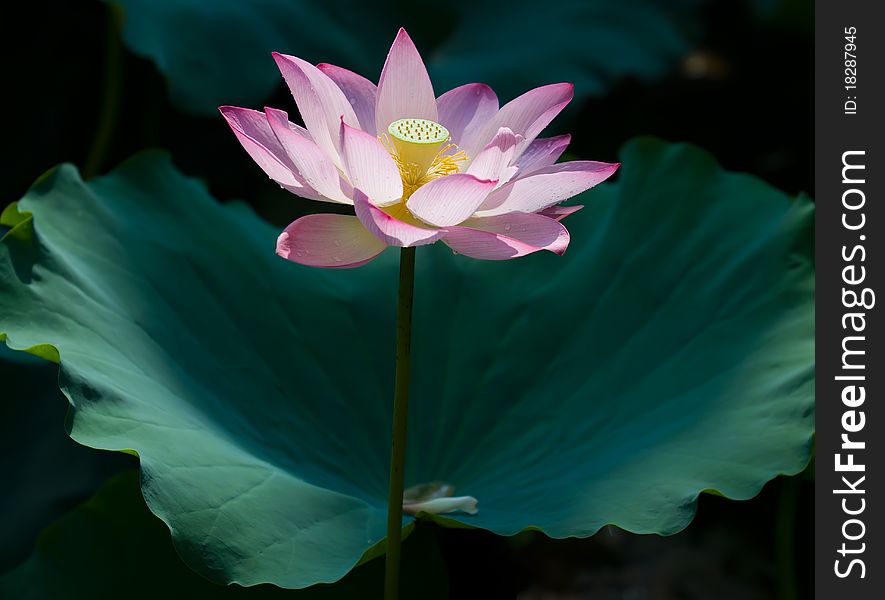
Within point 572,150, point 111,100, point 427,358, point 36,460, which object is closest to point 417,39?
point 572,150

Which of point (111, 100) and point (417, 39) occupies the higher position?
point (417, 39)

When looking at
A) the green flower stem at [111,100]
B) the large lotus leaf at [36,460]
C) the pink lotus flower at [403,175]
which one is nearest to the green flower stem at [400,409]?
the pink lotus flower at [403,175]

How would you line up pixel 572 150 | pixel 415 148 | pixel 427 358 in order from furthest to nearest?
pixel 572 150
pixel 427 358
pixel 415 148

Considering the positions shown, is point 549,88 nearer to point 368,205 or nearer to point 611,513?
point 368,205

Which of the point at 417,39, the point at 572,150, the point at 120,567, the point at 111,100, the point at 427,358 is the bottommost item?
the point at 120,567

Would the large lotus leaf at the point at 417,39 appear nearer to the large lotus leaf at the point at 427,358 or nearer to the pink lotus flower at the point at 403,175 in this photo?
the large lotus leaf at the point at 427,358

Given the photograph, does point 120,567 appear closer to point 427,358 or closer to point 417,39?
point 427,358

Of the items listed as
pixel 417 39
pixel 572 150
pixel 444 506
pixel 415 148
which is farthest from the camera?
pixel 572 150
